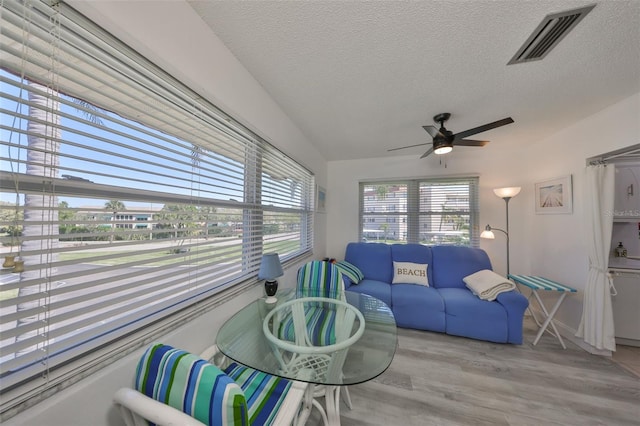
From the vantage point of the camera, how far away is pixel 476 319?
7.39 ft

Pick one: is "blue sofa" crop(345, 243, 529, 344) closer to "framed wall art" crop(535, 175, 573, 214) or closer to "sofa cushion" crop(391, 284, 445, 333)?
"sofa cushion" crop(391, 284, 445, 333)

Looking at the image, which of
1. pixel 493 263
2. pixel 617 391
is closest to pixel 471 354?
pixel 617 391

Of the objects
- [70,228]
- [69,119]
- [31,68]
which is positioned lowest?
[70,228]

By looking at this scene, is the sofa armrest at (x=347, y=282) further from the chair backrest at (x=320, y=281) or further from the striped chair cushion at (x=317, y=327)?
the striped chair cushion at (x=317, y=327)

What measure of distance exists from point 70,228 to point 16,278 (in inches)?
7.5

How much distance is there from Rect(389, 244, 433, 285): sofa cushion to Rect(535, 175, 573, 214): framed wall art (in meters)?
1.49

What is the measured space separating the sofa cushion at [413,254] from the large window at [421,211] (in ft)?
1.05

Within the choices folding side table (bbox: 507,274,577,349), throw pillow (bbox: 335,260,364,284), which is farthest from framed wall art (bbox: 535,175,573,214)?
throw pillow (bbox: 335,260,364,284)

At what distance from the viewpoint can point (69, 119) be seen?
732 mm

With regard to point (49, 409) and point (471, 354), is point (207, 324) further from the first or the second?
point (471, 354)

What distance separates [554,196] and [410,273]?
6.53ft

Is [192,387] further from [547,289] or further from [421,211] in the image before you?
[421,211]

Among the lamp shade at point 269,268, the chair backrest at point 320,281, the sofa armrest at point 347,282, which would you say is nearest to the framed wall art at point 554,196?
the sofa armrest at point 347,282

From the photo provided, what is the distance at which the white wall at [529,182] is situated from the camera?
2.09 meters
